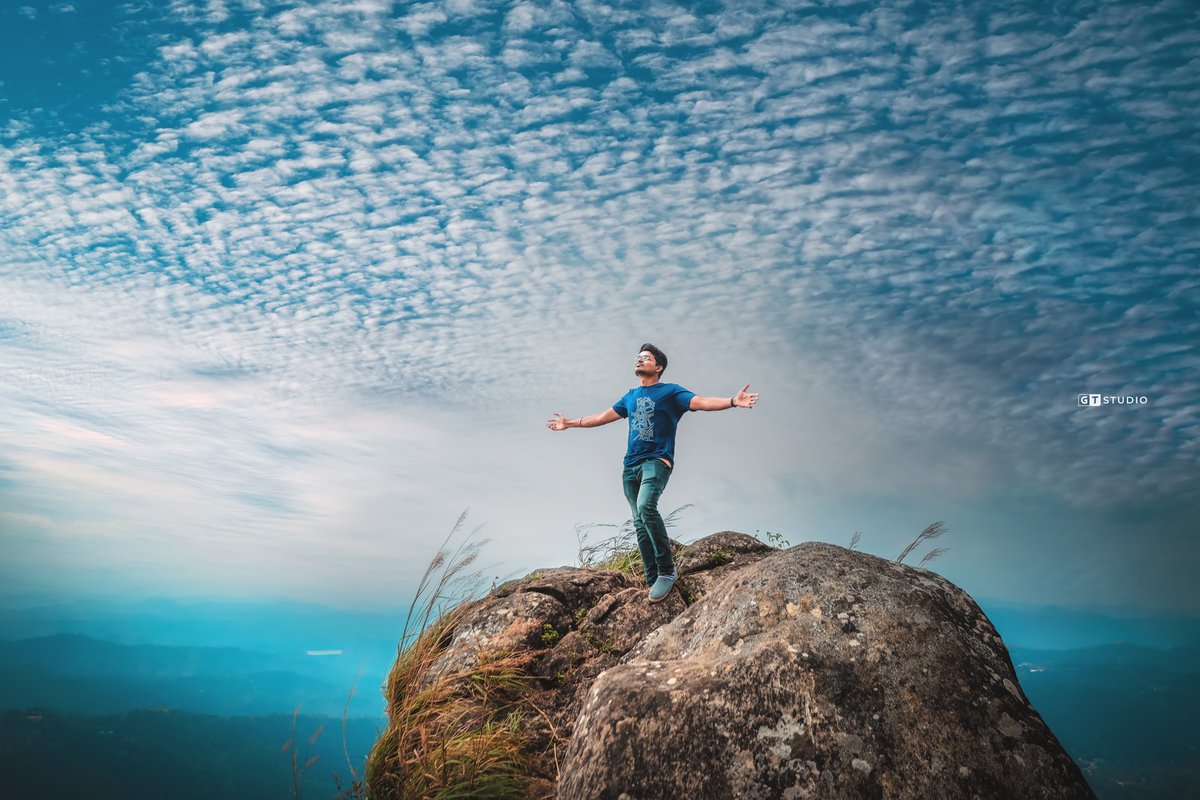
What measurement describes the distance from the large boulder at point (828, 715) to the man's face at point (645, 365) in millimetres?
3988

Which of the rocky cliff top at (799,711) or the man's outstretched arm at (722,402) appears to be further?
the man's outstretched arm at (722,402)

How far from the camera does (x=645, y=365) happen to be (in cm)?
856

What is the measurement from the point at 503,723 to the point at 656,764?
7.56ft

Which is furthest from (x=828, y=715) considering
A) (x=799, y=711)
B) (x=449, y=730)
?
(x=449, y=730)

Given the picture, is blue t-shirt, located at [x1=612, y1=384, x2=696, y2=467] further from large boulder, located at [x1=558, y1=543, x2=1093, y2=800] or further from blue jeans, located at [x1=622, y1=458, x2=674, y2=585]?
large boulder, located at [x1=558, y1=543, x2=1093, y2=800]

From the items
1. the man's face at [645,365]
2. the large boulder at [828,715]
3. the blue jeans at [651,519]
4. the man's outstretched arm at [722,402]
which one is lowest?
the large boulder at [828,715]

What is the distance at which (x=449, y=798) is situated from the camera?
5027 millimetres

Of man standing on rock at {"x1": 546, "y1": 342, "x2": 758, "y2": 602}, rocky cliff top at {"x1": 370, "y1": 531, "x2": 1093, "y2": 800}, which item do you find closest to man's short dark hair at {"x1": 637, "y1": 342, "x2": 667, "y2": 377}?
man standing on rock at {"x1": 546, "y1": 342, "x2": 758, "y2": 602}

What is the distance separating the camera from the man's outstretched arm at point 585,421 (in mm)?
9117

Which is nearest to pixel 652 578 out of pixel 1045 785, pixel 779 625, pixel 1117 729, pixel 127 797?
pixel 779 625

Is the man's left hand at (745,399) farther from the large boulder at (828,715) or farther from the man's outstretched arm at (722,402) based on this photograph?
the large boulder at (828,715)

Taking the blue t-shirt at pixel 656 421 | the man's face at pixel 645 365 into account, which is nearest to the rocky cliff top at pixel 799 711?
the blue t-shirt at pixel 656 421

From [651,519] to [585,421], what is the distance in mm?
2224

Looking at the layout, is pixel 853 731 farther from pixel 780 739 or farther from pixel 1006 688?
pixel 1006 688
